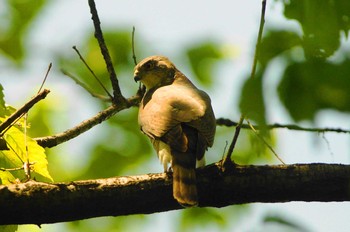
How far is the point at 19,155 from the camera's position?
11.7ft

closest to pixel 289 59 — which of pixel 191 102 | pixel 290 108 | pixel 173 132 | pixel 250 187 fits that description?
pixel 290 108

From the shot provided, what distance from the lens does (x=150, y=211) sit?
146 inches

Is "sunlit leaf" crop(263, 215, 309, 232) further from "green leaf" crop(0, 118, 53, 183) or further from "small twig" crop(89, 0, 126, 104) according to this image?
"small twig" crop(89, 0, 126, 104)

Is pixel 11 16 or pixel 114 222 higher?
pixel 11 16

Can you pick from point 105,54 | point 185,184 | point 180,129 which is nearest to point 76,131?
point 105,54

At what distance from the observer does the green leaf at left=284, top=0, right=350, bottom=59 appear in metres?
1.54

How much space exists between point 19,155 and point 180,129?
5.49 feet

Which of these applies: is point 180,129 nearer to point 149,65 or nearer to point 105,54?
point 105,54

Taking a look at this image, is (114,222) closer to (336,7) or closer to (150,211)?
(150,211)

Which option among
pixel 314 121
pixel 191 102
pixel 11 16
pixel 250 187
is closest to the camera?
pixel 314 121

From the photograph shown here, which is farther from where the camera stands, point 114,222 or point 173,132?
point 114,222

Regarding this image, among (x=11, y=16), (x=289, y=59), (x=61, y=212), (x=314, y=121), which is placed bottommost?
(x=61, y=212)

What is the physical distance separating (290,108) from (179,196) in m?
2.13

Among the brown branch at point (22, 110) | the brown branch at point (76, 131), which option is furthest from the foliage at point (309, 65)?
the brown branch at point (76, 131)
